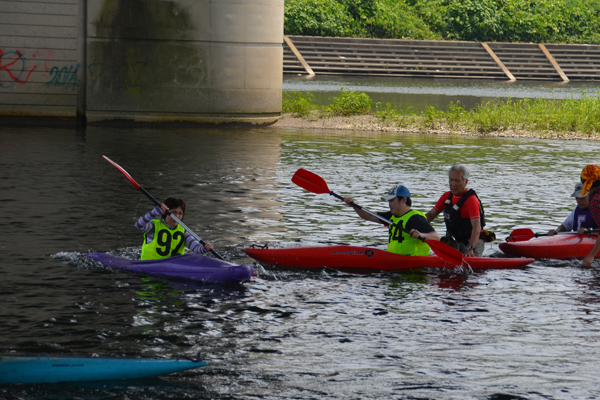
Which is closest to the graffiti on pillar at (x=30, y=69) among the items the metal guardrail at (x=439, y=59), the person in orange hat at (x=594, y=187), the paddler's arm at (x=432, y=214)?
the paddler's arm at (x=432, y=214)

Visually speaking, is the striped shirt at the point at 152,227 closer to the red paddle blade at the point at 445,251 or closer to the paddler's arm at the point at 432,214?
the red paddle blade at the point at 445,251

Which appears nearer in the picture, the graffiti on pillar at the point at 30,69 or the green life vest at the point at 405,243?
the green life vest at the point at 405,243

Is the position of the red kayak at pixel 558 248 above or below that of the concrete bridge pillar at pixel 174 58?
below

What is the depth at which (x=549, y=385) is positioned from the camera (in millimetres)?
5246

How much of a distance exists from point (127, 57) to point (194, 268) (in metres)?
13.8

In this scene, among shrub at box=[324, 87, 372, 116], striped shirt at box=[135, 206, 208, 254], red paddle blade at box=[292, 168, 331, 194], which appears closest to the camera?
striped shirt at box=[135, 206, 208, 254]

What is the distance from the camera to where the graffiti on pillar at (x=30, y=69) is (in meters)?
20.4

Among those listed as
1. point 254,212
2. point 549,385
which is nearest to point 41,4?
point 254,212

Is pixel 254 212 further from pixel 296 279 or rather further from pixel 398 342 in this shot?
pixel 398 342

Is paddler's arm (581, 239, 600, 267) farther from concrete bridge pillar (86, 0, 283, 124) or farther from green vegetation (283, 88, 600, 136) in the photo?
concrete bridge pillar (86, 0, 283, 124)

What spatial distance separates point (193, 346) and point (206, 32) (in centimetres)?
1564

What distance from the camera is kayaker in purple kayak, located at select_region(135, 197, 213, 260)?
793cm

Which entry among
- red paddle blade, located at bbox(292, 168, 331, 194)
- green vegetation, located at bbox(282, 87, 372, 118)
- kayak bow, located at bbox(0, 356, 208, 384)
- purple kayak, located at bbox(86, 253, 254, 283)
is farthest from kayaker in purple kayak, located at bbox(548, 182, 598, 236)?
green vegetation, located at bbox(282, 87, 372, 118)

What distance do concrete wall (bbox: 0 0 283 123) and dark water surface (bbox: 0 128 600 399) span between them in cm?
692
